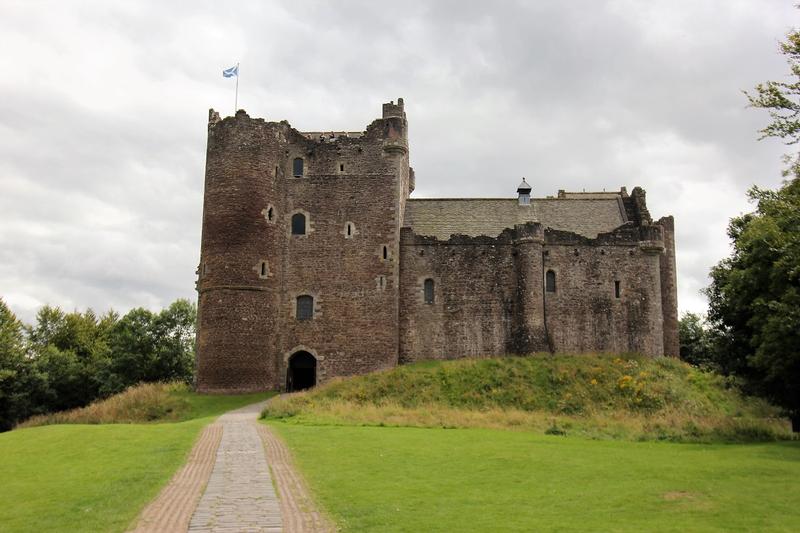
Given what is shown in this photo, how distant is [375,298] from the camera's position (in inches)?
1633

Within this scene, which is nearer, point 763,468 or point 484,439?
point 763,468

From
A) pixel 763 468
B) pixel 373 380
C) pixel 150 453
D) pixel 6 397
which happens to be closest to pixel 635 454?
pixel 763 468

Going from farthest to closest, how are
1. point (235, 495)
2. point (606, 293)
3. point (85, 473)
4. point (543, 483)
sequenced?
point (606, 293) < point (85, 473) < point (543, 483) < point (235, 495)

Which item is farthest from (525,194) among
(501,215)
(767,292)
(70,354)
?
(70,354)

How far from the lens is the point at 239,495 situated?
15172mm

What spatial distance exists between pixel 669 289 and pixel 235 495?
3521cm

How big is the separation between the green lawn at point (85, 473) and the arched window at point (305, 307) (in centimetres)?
1249

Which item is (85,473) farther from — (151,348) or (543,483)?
(151,348)

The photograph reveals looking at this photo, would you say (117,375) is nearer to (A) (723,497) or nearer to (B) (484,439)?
(B) (484,439)

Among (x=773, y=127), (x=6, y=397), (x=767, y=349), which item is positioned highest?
(x=773, y=127)

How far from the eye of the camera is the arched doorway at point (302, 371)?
41.4 meters

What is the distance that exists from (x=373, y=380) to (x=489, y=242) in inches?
432

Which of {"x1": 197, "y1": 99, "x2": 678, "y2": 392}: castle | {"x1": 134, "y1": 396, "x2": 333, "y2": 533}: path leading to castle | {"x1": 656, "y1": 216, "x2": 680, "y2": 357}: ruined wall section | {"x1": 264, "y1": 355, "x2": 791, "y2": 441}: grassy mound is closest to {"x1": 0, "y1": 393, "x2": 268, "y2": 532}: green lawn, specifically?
{"x1": 134, "y1": 396, "x2": 333, "y2": 533}: path leading to castle

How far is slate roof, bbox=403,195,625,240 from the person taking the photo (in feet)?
148
